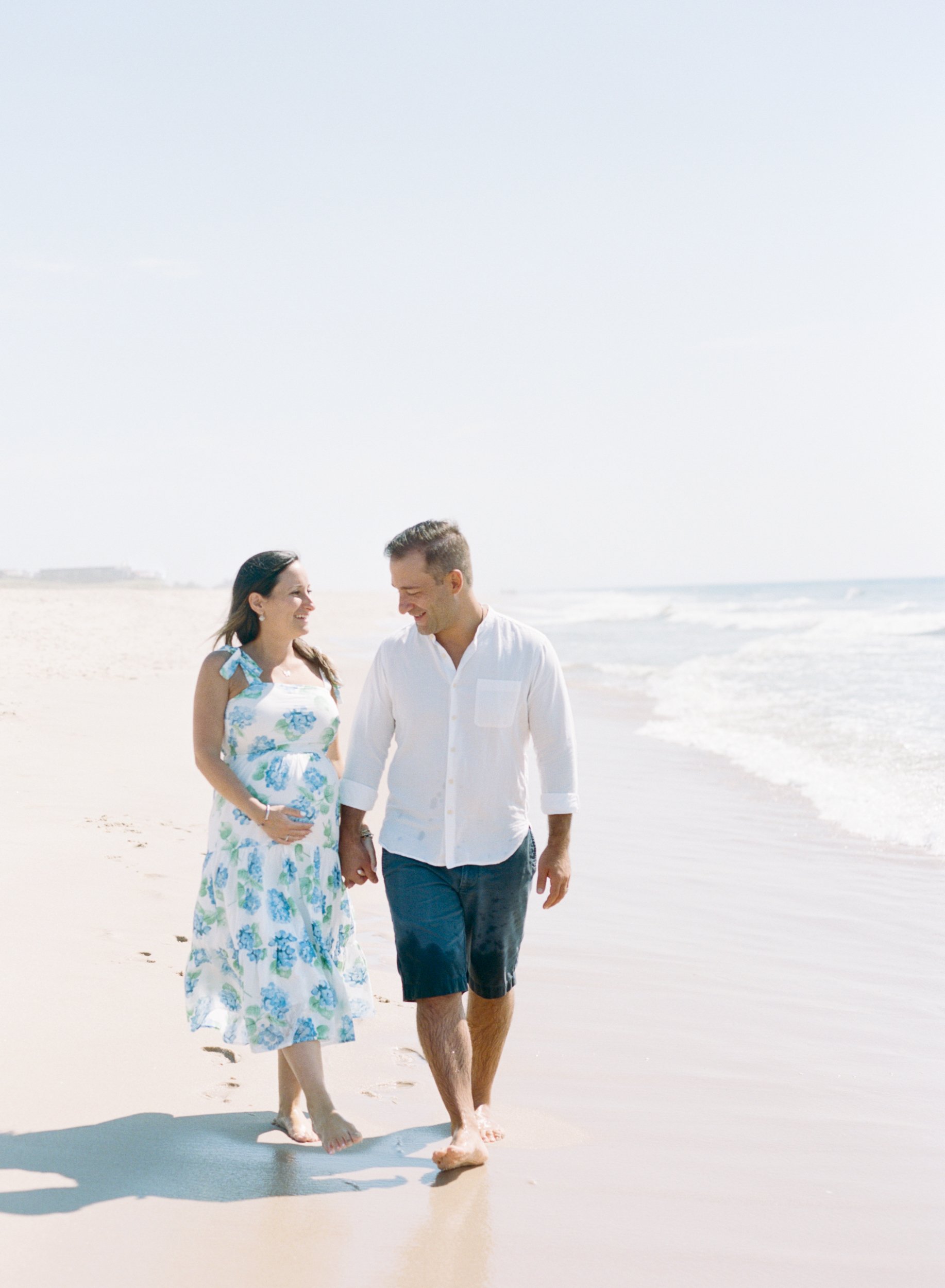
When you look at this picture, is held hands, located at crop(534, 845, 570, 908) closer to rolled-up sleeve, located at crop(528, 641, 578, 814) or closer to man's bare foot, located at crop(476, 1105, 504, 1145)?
rolled-up sleeve, located at crop(528, 641, 578, 814)

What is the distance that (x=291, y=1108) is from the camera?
11.2 feet

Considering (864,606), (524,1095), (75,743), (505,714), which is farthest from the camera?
(864,606)

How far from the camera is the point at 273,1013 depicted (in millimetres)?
3260

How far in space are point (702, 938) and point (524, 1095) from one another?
1950 mm

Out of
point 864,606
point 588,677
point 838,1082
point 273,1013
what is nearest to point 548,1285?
point 273,1013

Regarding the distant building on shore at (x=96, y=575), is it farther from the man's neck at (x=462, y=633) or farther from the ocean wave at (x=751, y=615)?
the man's neck at (x=462, y=633)

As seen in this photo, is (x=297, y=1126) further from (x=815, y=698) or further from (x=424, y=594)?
(x=815, y=698)

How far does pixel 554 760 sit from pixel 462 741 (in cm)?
31

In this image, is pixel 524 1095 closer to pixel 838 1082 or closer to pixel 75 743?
pixel 838 1082

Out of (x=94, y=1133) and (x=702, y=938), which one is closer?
(x=94, y=1133)

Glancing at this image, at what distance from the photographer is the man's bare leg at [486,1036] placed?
3584 mm

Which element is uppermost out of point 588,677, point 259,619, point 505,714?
point 259,619

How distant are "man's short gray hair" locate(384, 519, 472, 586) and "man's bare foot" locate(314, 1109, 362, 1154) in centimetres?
153

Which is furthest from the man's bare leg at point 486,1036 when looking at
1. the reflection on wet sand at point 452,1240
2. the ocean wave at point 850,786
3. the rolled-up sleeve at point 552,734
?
the ocean wave at point 850,786
